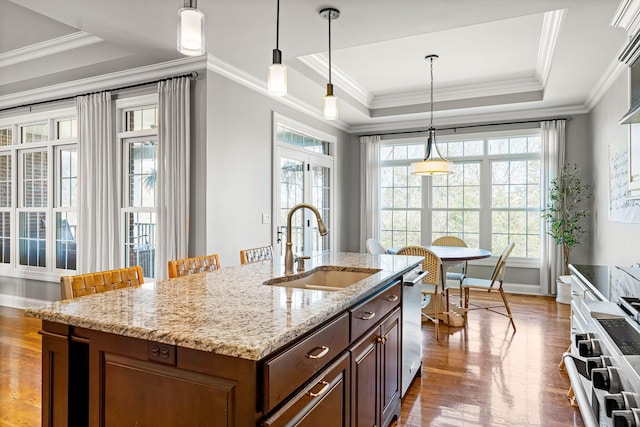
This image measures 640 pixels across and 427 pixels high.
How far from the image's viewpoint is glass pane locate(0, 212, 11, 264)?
5.16 m

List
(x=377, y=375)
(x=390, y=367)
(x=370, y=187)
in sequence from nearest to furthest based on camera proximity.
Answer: (x=377, y=375) < (x=390, y=367) < (x=370, y=187)

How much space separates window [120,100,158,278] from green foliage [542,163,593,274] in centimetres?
498

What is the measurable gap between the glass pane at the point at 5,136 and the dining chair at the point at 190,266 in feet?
14.3

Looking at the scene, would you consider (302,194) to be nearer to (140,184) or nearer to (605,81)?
(140,184)

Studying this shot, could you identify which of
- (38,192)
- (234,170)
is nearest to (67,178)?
(38,192)

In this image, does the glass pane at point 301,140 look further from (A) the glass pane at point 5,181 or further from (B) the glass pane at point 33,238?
(A) the glass pane at point 5,181

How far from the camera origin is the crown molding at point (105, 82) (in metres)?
3.77

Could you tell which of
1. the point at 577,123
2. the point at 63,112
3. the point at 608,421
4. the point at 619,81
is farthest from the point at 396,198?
the point at 608,421

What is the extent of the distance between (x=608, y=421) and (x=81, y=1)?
3.63 meters

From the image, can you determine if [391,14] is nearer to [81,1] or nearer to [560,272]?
[81,1]

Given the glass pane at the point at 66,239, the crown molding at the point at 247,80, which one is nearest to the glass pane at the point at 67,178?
the glass pane at the point at 66,239

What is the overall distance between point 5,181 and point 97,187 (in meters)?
2.02

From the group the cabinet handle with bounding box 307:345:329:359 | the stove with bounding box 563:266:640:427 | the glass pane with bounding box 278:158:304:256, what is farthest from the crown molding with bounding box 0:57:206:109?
the stove with bounding box 563:266:640:427

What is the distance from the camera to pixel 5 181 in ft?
17.1
